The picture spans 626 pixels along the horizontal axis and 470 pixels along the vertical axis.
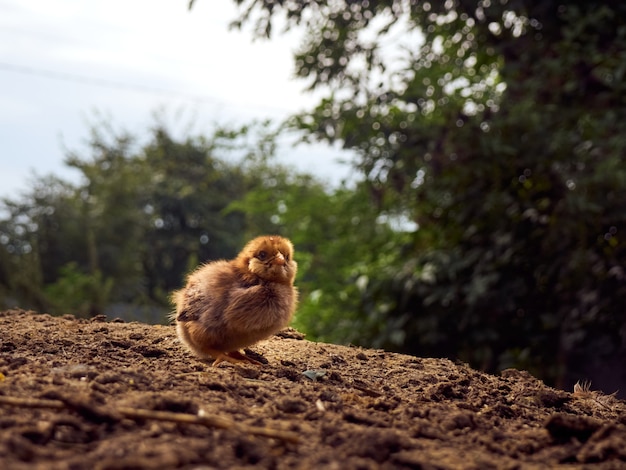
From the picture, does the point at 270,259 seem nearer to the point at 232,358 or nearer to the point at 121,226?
the point at 232,358

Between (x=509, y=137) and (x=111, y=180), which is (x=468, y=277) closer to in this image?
(x=509, y=137)

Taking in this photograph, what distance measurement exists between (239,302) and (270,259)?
332mm

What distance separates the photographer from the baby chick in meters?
4.12

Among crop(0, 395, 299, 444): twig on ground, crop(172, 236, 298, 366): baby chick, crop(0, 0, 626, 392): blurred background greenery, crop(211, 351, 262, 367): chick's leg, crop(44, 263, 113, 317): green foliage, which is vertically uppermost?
crop(44, 263, 113, 317): green foliage

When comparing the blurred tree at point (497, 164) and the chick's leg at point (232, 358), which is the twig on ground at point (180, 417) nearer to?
the chick's leg at point (232, 358)

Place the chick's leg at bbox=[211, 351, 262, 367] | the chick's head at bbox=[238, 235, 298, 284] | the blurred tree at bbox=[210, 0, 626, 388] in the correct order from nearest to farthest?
the chick's leg at bbox=[211, 351, 262, 367]
the chick's head at bbox=[238, 235, 298, 284]
the blurred tree at bbox=[210, 0, 626, 388]

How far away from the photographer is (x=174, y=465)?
6.63 feet

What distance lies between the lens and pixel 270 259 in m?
4.36

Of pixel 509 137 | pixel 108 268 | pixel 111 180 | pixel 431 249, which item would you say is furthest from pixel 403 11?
pixel 111 180

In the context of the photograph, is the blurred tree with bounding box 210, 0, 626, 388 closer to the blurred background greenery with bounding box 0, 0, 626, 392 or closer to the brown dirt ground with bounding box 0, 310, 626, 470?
the blurred background greenery with bounding box 0, 0, 626, 392

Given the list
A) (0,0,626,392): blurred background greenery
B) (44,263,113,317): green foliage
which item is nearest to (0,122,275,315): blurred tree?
(44,263,113,317): green foliage

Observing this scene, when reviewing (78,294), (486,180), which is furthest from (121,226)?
(486,180)

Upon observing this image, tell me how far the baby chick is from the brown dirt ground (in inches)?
6.4

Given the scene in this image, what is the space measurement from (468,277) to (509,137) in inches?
50.9
